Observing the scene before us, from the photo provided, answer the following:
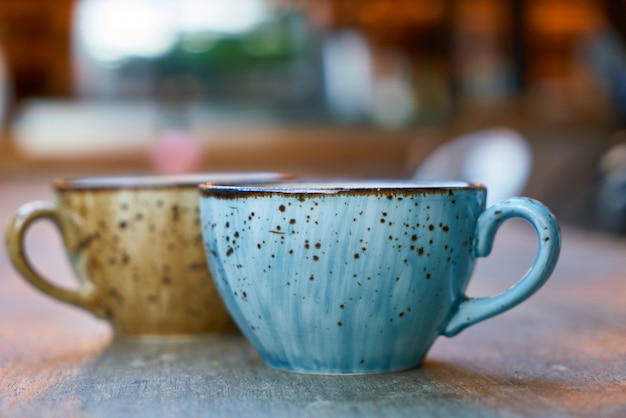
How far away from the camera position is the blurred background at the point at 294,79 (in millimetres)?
3541

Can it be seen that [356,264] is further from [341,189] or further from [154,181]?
[154,181]

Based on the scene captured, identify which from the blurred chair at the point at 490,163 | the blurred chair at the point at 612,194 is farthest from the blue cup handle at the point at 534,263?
the blurred chair at the point at 612,194

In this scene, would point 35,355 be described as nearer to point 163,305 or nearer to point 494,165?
point 163,305

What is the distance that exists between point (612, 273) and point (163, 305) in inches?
15.4

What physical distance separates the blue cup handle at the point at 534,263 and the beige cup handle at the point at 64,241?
0.20 m

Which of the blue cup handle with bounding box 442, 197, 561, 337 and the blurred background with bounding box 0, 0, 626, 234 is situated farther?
the blurred background with bounding box 0, 0, 626, 234

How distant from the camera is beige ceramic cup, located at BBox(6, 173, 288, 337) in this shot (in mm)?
486

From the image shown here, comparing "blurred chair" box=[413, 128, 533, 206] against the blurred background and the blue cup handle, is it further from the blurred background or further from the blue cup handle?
the blue cup handle

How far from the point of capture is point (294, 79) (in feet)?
16.7

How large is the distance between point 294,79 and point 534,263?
4.74m

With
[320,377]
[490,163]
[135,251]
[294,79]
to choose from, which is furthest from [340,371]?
[294,79]

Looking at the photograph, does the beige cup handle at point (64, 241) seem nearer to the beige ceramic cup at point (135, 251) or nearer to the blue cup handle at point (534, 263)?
the beige ceramic cup at point (135, 251)

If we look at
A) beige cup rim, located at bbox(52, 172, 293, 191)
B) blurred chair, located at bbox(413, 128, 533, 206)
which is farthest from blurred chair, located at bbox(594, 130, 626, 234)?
beige cup rim, located at bbox(52, 172, 293, 191)

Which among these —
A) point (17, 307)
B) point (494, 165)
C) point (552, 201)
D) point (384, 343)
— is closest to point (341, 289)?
point (384, 343)
